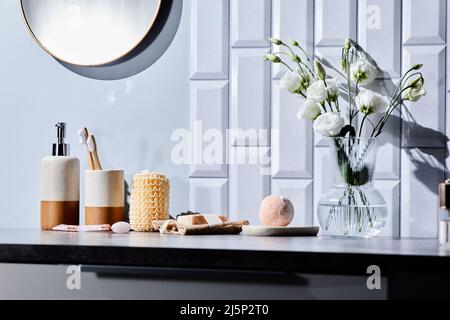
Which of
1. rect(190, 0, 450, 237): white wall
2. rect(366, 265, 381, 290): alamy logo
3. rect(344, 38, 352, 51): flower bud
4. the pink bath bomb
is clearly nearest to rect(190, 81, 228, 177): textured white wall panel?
rect(190, 0, 450, 237): white wall

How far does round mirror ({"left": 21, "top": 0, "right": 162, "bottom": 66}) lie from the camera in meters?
2.09

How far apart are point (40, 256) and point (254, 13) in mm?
893

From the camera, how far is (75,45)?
6.96ft

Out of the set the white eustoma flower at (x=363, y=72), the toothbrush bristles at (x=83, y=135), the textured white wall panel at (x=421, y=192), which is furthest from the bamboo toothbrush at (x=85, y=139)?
the textured white wall panel at (x=421, y=192)

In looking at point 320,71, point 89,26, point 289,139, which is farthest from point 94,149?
point 320,71

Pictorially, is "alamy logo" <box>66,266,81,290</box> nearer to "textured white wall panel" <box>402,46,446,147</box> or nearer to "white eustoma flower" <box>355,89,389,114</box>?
"white eustoma flower" <box>355,89,389,114</box>

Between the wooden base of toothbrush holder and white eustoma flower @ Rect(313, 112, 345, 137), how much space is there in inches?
22.4

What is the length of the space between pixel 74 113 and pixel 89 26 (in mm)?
244

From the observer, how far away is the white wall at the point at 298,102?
1.94 meters

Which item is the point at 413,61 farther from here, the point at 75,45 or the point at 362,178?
the point at 75,45

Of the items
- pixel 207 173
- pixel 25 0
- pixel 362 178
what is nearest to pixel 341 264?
pixel 362 178

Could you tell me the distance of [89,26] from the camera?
6.94ft

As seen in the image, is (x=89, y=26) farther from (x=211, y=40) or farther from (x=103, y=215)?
(x=103, y=215)
